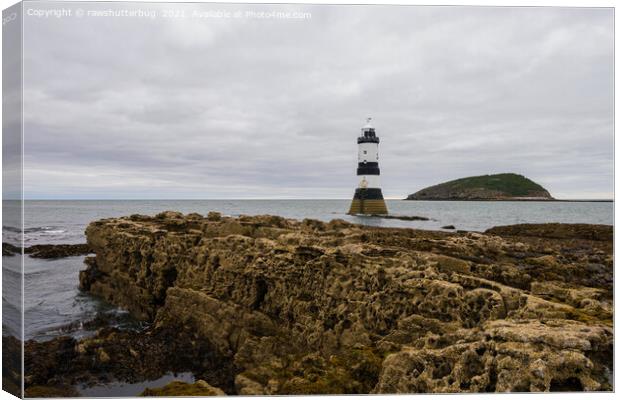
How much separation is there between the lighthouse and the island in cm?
332

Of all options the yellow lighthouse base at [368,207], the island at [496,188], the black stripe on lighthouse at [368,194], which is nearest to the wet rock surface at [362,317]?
the island at [496,188]

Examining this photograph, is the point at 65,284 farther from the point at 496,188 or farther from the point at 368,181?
the point at 496,188

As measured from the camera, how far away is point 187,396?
18.0 ft

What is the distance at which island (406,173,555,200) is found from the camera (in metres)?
9.02

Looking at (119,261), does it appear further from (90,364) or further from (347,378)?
(347,378)

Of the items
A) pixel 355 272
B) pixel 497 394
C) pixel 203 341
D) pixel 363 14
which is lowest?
pixel 203 341

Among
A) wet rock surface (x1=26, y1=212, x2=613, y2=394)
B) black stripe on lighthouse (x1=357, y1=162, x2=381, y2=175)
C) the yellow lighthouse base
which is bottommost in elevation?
wet rock surface (x1=26, y1=212, x2=613, y2=394)

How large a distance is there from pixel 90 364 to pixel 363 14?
7103mm

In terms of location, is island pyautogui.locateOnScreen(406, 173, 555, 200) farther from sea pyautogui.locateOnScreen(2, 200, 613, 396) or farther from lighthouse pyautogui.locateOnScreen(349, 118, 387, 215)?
lighthouse pyautogui.locateOnScreen(349, 118, 387, 215)

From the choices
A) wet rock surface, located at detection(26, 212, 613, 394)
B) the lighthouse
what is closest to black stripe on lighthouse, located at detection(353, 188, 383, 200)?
the lighthouse

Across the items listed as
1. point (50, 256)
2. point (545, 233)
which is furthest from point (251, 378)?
point (50, 256)

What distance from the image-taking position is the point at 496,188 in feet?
33.8

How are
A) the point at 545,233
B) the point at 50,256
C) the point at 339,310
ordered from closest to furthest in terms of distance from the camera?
the point at 339,310
the point at 545,233
the point at 50,256

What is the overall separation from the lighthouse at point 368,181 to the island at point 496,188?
10.9 ft
